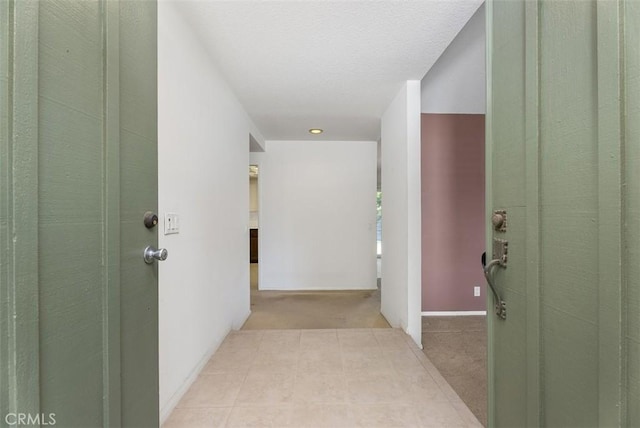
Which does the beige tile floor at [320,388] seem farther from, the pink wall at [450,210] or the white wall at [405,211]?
the pink wall at [450,210]

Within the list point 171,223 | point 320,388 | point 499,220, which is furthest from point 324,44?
point 320,388

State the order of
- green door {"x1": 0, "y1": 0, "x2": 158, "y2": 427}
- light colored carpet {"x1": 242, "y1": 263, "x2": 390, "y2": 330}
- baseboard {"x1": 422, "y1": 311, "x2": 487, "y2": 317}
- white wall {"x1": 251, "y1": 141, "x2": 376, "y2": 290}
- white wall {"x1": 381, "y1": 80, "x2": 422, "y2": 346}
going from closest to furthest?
1. green door {"x1": 0, "y1": 0, "x2": 158, "y2": 427}
2. white wall {"x1": 381, "y1": 80, "x2": 422, "y2": 346}
3. light colored carpet {"x1": 242, "y1": 263, "x2": 390, "y2": 330}
4. baseboard {"x1": 422, "y1": 311, "x2": 487, "y2": 317}
5. white wall {"x1": 251, "y1": 141, "x2": 376, "y2": 290}

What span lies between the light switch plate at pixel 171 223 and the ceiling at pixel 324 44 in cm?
117

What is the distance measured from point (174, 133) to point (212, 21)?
73 cm

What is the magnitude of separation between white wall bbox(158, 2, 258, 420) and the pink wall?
228 centimetres

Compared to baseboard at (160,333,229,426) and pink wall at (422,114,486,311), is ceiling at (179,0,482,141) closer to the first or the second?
pink wall at (422,114,486,311)

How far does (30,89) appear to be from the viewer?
0.58 meters

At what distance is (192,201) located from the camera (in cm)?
185

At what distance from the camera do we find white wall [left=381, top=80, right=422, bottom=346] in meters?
2.56

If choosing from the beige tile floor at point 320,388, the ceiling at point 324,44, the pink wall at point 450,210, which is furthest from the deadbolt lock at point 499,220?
the pink wall at point 450,210

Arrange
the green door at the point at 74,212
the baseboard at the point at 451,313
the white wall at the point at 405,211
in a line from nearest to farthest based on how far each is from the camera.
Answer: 1. the green door at the point at 74,212
2. the white wall at the point at 405,211
3. the baseboard at the point at 451,313

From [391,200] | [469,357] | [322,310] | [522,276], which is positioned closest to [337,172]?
[391,200]

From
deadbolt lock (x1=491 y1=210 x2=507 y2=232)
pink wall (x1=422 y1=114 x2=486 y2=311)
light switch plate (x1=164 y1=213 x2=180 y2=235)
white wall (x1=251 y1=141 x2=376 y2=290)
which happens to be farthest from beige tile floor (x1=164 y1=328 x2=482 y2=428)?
white wall (x1=251 y1=141 x2=376 y2=290)

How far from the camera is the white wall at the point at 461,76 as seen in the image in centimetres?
203
